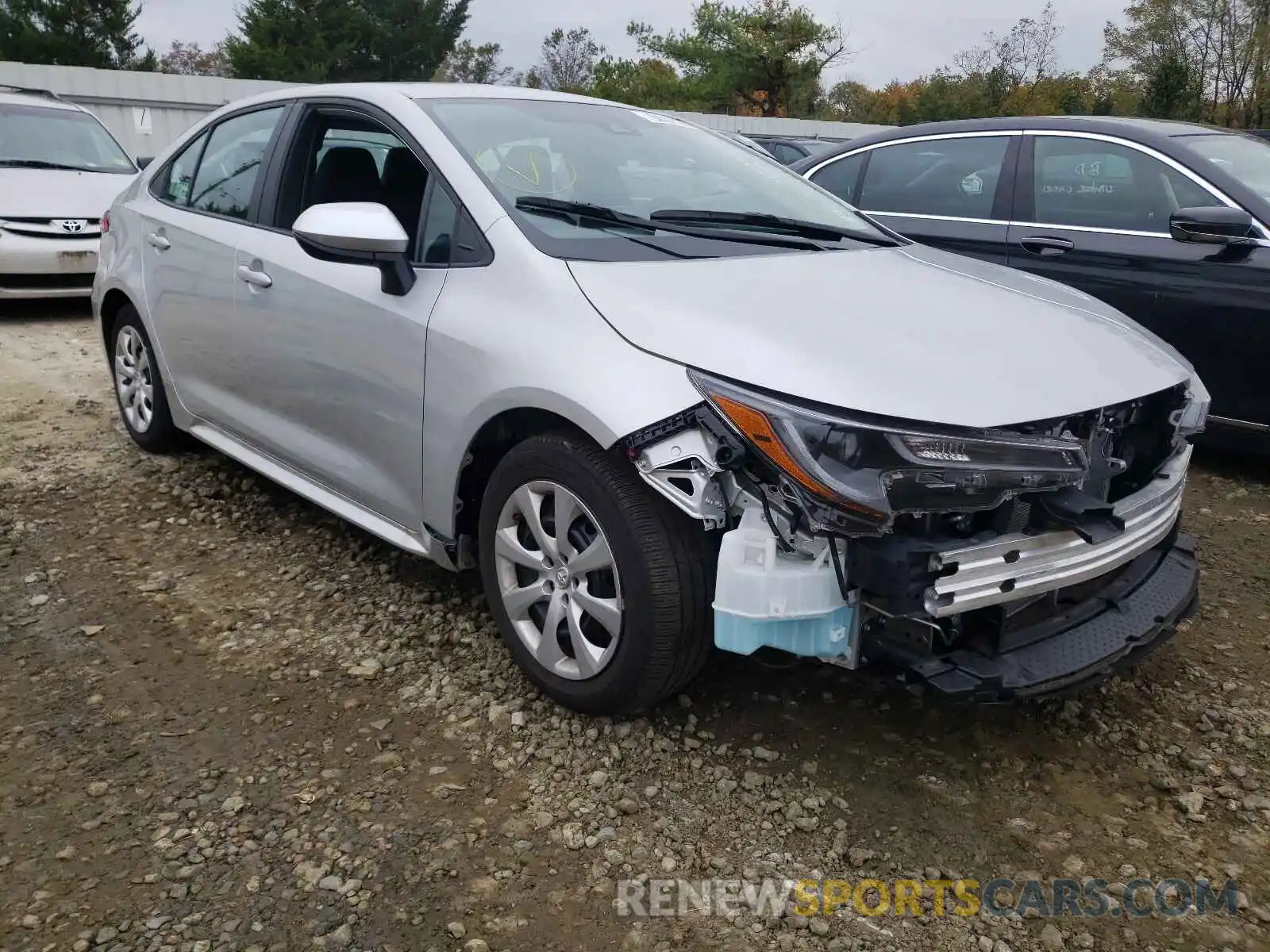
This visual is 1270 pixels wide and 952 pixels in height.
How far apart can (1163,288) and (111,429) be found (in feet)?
16.7

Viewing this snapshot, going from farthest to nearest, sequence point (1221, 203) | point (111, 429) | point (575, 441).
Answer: point (111, 429) < point (1221, 203) < point (575, 441)

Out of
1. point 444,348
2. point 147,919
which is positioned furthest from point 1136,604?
point 147,919

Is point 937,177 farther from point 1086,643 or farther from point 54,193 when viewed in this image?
point 54,193

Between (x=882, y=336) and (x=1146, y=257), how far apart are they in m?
2.94

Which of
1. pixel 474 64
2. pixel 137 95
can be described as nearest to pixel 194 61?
pixel 474 64

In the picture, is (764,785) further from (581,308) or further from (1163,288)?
(1163,288)

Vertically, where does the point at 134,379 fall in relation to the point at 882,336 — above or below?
below

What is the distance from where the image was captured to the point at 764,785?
2.58m

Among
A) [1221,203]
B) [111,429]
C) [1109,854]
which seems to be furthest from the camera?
[111,429]

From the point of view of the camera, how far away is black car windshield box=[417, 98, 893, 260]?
9.47 feet

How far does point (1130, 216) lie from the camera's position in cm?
486

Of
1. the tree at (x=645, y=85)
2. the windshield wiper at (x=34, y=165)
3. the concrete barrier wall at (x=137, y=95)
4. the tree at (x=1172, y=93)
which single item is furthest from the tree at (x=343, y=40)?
the windshield wiper at (x=34, y=165)

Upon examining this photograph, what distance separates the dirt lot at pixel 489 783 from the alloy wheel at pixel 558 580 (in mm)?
225

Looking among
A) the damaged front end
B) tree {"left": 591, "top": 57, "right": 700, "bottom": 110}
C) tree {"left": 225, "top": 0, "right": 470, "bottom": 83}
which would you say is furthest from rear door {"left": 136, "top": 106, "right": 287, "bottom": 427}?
tree {"left": 591, "top": 57, "right": 700, "bottom": 110}
